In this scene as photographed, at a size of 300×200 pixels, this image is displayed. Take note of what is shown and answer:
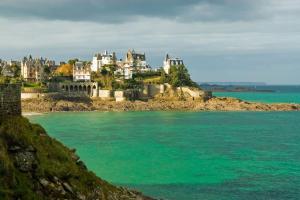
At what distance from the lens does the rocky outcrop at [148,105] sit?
293 feet

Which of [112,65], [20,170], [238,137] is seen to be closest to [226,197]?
[20,170]

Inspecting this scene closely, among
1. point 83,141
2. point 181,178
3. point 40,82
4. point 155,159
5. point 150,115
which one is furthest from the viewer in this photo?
point 40,82

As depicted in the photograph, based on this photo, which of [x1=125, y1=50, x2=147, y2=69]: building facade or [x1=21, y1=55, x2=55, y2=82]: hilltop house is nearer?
[x1=21, y1=55, x2=55, y2=82]: hilltop house

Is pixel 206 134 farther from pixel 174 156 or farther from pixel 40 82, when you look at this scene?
pixel 40 82

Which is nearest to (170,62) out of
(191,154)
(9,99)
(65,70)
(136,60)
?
(136,60)

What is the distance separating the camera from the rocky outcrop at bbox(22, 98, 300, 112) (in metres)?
89.2

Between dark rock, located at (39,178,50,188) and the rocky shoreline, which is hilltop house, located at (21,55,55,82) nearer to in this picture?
the rocky shoreline

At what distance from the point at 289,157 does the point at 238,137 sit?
15374mm

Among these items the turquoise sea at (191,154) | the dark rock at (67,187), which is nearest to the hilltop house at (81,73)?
the turquoise sea at (191,154)

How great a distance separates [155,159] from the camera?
38.7 metres

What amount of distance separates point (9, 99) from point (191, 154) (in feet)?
82.0

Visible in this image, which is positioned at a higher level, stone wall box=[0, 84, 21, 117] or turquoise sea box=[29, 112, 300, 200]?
stone wall box=[0, 84, 21, 117]

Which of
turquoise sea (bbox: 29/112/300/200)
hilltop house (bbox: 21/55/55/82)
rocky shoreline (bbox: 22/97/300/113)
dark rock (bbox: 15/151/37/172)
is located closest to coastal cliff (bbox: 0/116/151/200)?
dark rock (bbox: 15/151/37/172)

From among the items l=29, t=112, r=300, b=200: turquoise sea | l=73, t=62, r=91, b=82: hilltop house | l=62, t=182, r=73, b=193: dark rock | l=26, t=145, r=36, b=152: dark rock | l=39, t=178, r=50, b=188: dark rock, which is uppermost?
l=73, t=62, r=91, b=82: hilltop house
